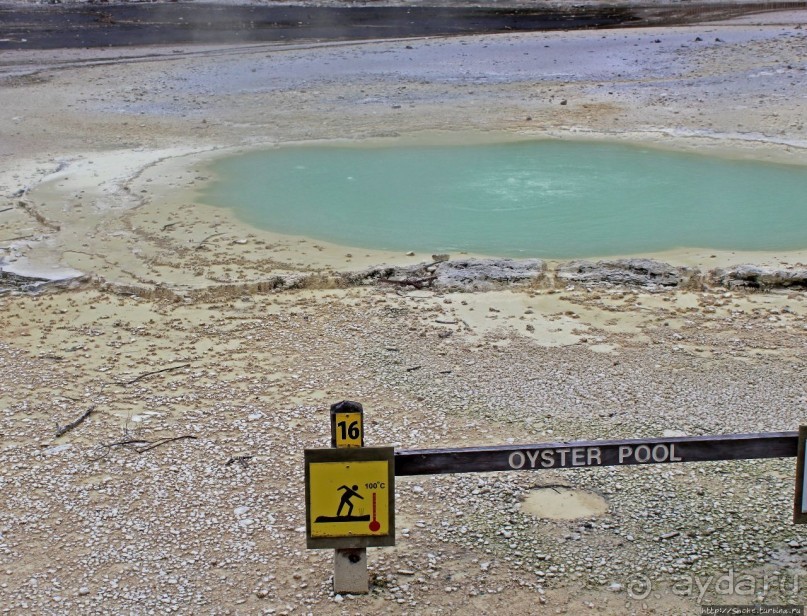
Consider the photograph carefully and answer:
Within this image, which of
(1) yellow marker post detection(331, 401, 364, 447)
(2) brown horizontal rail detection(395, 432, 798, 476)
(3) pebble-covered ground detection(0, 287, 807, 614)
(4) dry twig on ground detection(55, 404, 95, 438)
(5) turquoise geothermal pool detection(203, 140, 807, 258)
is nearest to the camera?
(1) yellow marker post detection(331, 401, 364, 447)

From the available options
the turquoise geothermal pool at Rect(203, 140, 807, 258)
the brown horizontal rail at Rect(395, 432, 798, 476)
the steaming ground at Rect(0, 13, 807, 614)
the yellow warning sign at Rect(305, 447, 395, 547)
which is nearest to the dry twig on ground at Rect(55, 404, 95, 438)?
the steaming ground at Rect(0, 13, 807, 614)

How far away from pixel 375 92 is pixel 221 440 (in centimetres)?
1187

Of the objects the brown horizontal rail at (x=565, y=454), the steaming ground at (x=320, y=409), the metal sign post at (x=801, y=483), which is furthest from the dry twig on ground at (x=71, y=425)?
the metal sign post at (x=801, y=483)

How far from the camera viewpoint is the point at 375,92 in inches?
645

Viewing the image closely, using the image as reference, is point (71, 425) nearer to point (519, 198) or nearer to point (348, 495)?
point (348, 495)

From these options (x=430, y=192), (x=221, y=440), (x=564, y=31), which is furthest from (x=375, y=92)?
(x=221, y=440)

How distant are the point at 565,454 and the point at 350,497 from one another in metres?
0.91

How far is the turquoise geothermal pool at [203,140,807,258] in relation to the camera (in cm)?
908

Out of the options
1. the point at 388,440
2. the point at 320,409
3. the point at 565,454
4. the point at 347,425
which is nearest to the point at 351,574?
the point at 347,425

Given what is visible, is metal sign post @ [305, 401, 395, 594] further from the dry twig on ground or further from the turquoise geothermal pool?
the turquoise geothermal pool

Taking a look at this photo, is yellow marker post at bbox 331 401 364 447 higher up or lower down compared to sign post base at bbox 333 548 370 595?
higher up

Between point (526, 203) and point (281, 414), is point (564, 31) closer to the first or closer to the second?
point (526, 203)

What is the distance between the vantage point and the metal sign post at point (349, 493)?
3889 millimetres

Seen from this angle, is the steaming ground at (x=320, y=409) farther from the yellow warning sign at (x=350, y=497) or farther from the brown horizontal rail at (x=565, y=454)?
the brown horizontal rail at (x=565, y=454)
